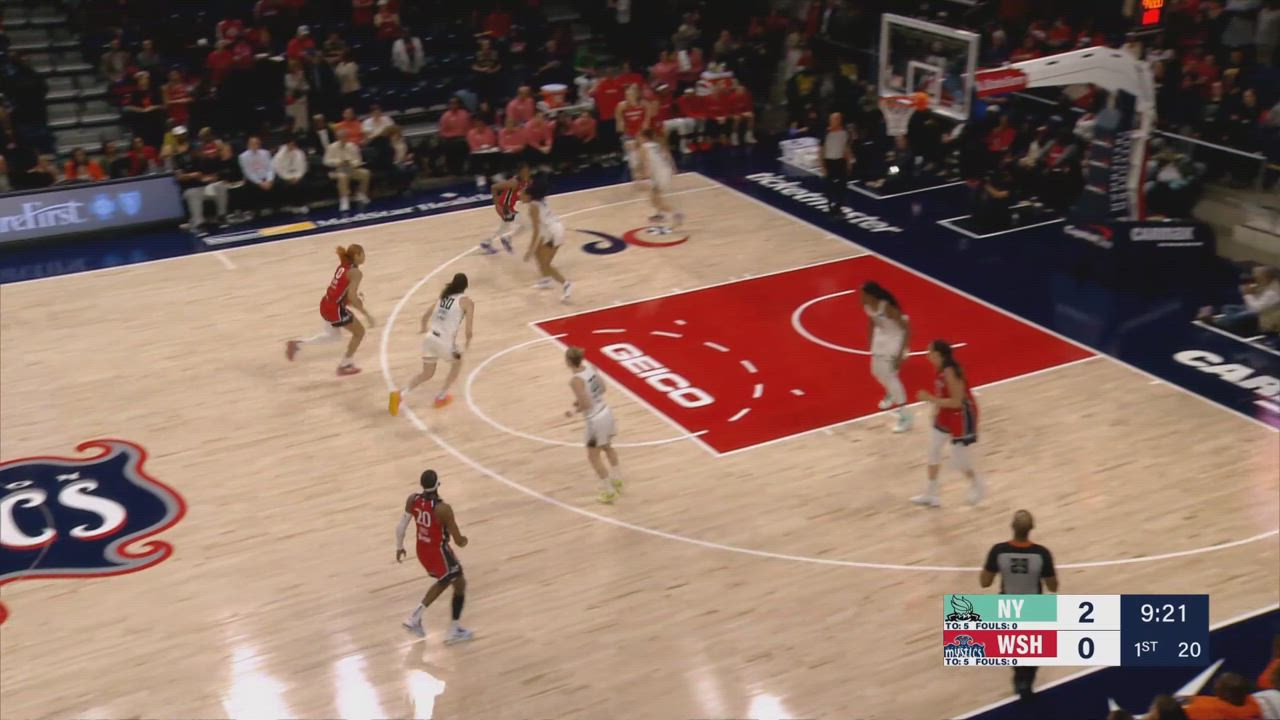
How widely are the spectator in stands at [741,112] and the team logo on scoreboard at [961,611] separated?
1559 cm

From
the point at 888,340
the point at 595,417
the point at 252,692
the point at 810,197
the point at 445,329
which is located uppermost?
the point at 445,329

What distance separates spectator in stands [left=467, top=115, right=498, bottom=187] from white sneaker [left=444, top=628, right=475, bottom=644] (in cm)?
1304

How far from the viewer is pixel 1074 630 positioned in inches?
388

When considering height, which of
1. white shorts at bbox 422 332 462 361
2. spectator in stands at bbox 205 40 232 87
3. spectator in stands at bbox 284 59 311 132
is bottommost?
white shorts at bbox 422 332 462 361

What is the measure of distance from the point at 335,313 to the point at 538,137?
890cm

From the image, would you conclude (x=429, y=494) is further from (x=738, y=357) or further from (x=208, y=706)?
(x=738, y=357)

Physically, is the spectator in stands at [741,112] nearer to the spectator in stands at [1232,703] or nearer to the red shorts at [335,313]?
the red shorts at [335,313]

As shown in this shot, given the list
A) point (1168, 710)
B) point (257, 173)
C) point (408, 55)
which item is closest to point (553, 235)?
point (257, 173)

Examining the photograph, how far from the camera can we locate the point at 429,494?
9.83m

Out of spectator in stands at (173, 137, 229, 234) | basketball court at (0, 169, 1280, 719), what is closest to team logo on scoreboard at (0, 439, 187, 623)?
basketball court at (0, 169, 1280, 719)

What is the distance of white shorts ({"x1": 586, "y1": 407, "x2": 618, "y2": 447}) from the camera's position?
1195 cm

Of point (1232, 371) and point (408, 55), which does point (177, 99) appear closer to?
point (408, 55)

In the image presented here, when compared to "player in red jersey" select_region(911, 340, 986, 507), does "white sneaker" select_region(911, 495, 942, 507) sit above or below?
below

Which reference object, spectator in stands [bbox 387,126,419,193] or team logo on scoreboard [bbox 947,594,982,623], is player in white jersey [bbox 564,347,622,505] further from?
spectator in stands [bbox 387,126,419,193]
